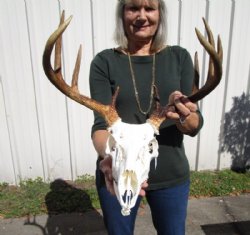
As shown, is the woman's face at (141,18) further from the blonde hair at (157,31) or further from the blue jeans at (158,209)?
the blue jeans at (158,209)

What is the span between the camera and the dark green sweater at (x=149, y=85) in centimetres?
221

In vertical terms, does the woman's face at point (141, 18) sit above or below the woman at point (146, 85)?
above

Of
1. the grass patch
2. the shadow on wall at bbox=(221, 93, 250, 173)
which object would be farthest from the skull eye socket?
the shadow on wall at bbox=(221, 93, 250, 173)

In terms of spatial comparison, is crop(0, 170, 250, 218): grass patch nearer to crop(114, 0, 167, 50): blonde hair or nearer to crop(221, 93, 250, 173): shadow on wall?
crop(221, 93, 250, 173): shadow on wall

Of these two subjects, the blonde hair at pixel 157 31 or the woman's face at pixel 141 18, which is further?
the blonde hair at pixel 157 31

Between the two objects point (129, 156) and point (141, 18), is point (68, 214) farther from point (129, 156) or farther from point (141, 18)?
point (141, 18)

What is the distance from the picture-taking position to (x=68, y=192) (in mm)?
4805

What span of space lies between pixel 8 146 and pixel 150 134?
367cm

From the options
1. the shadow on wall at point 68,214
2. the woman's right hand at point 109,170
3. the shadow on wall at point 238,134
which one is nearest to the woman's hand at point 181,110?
the woman's right hand at point 109,170

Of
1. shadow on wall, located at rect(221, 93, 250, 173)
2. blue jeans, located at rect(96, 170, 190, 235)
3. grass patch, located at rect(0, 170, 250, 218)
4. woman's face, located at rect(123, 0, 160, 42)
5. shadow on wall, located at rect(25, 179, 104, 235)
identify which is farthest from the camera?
shadow on wall, located at rect(221, 93, 250, 173)

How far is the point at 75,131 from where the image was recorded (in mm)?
4863

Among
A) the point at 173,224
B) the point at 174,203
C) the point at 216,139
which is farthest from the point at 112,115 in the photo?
the point at 216,139

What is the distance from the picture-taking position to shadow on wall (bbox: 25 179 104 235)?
4086mm

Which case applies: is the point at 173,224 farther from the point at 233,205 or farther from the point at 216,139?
the point at 216,139
